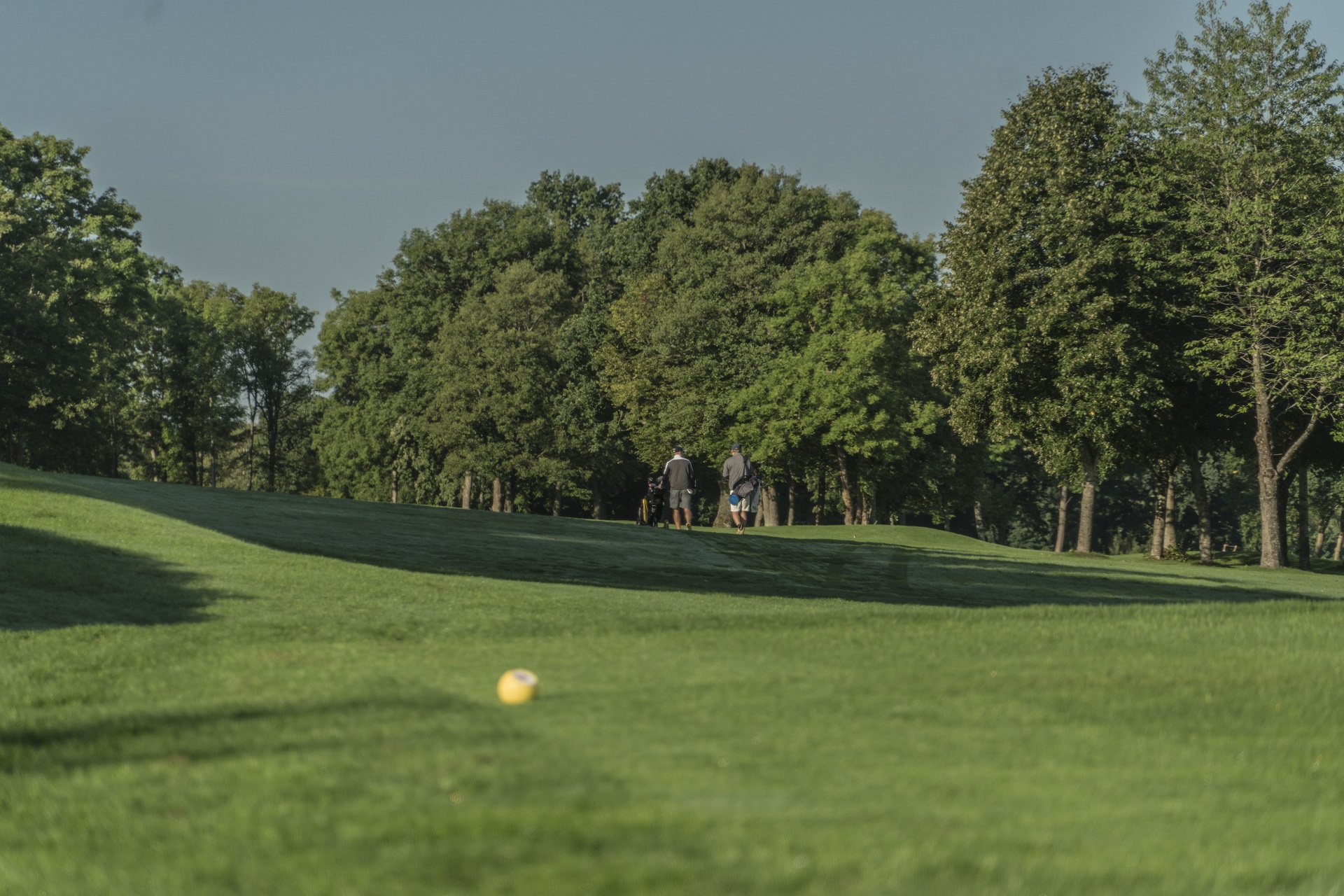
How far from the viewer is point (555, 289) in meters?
70.1

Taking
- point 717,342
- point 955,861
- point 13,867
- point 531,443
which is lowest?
point 13,867

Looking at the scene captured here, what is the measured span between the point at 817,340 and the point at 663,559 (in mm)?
35404

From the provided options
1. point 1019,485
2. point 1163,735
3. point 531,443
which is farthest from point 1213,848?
point 1019,485

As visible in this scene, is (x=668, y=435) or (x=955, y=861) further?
(x=668, y=435)

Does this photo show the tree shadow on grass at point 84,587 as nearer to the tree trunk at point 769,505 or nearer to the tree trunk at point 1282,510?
the tree trunk at point 1282,510

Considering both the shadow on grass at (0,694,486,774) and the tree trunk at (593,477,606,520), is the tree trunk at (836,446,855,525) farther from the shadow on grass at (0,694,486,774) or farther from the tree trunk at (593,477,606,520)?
the shadow on grass at (0,694,486,774)

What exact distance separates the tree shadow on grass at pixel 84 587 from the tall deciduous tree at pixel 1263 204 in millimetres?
32043

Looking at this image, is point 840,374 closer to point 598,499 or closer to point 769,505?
point 769,505

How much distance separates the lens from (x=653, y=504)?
114 ft

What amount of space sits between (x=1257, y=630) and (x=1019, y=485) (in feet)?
292

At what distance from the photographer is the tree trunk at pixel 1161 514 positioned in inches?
1740

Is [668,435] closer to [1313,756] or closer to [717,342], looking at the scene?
[717,342]

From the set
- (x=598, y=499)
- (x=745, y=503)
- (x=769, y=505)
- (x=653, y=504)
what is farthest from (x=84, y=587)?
(x=598, y=499)

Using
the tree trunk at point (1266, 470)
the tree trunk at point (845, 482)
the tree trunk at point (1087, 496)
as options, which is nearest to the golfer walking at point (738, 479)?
the tree trunk at point (1087, 496)
